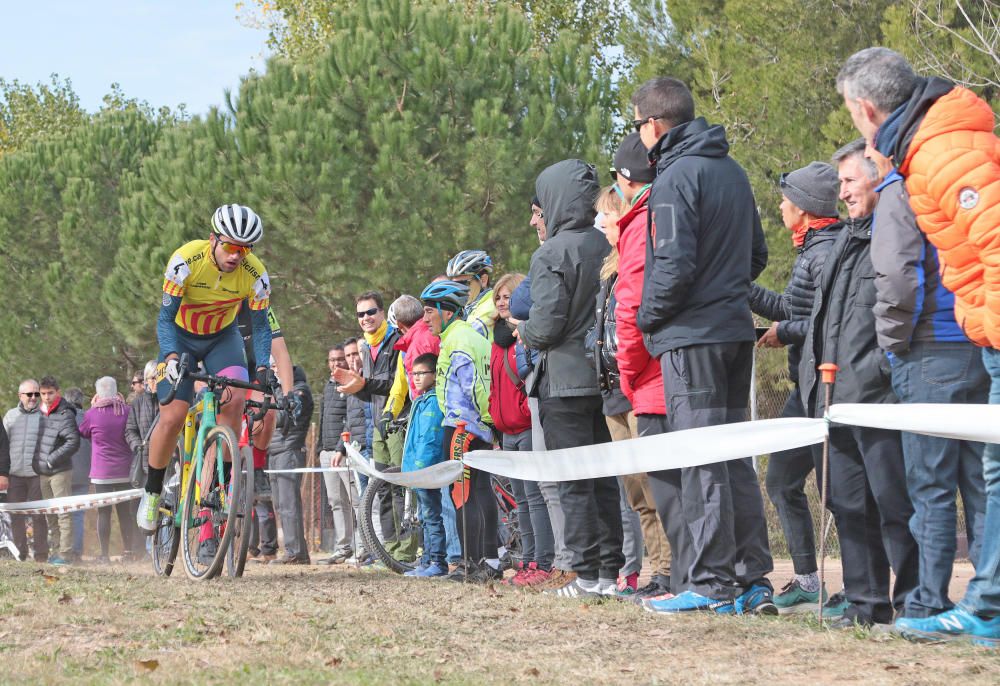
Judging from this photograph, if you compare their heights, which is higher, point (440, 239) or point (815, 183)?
point (440, 239)

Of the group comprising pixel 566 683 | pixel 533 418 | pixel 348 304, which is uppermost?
pixel 348 304

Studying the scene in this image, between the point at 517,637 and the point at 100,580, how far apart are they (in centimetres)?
376

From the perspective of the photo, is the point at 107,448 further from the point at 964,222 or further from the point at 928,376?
the point at 964,222

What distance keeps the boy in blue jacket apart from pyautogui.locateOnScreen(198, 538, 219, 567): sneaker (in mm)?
1633

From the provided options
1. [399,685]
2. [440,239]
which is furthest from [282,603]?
[440,239]

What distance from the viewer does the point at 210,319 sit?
8.91m

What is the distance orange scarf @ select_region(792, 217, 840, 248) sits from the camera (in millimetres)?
6918

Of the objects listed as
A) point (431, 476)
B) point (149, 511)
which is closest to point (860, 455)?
point (431, 476)

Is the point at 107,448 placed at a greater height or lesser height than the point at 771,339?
greater

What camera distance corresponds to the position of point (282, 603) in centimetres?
680

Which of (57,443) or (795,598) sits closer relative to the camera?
(795,598)

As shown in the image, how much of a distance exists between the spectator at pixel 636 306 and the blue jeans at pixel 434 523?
2970 millimetres

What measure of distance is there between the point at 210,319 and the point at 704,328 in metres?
4.19

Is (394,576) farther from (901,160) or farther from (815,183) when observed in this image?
(901,160)
